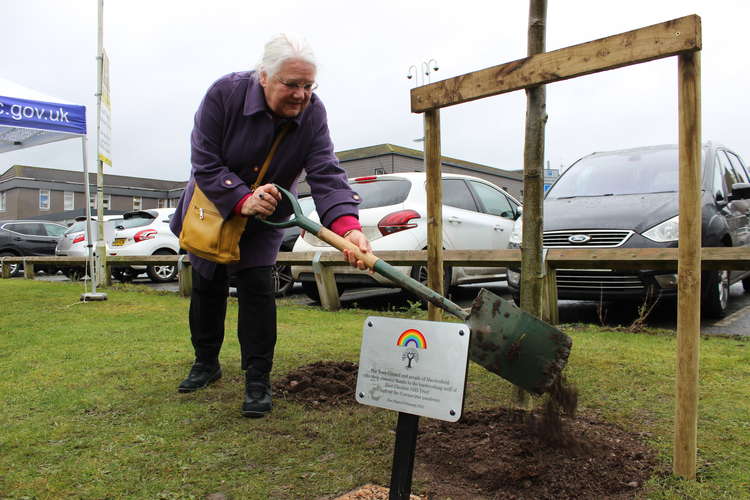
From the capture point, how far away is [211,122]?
292 cm

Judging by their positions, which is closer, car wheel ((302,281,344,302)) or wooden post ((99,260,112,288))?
car wheel ((302,281,344,302))

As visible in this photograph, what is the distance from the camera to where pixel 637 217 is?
205 inches

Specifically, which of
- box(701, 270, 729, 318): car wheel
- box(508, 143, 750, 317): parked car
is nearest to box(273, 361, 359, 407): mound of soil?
box(508, 143, 750, 317): parked car

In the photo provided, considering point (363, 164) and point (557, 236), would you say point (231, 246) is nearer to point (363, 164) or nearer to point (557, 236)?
point (557, 236)

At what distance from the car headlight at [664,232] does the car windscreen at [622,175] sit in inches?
24.3

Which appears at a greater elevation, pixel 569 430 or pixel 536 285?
pixel 536 285

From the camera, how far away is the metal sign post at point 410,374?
1.76m

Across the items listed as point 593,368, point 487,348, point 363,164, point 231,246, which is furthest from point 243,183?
point 363,164

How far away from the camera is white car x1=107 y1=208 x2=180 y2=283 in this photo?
1188 cm

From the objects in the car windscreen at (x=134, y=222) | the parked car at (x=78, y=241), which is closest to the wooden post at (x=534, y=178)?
the car windscreen at (x=134, y=222)

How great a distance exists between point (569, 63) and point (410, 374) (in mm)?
1286

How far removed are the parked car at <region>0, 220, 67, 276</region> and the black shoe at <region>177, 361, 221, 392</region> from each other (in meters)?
16.5

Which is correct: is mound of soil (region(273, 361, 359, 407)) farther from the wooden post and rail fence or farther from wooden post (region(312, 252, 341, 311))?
wooden post (region(312, 252, 341, 311))

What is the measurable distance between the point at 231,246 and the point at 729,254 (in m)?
3.28
